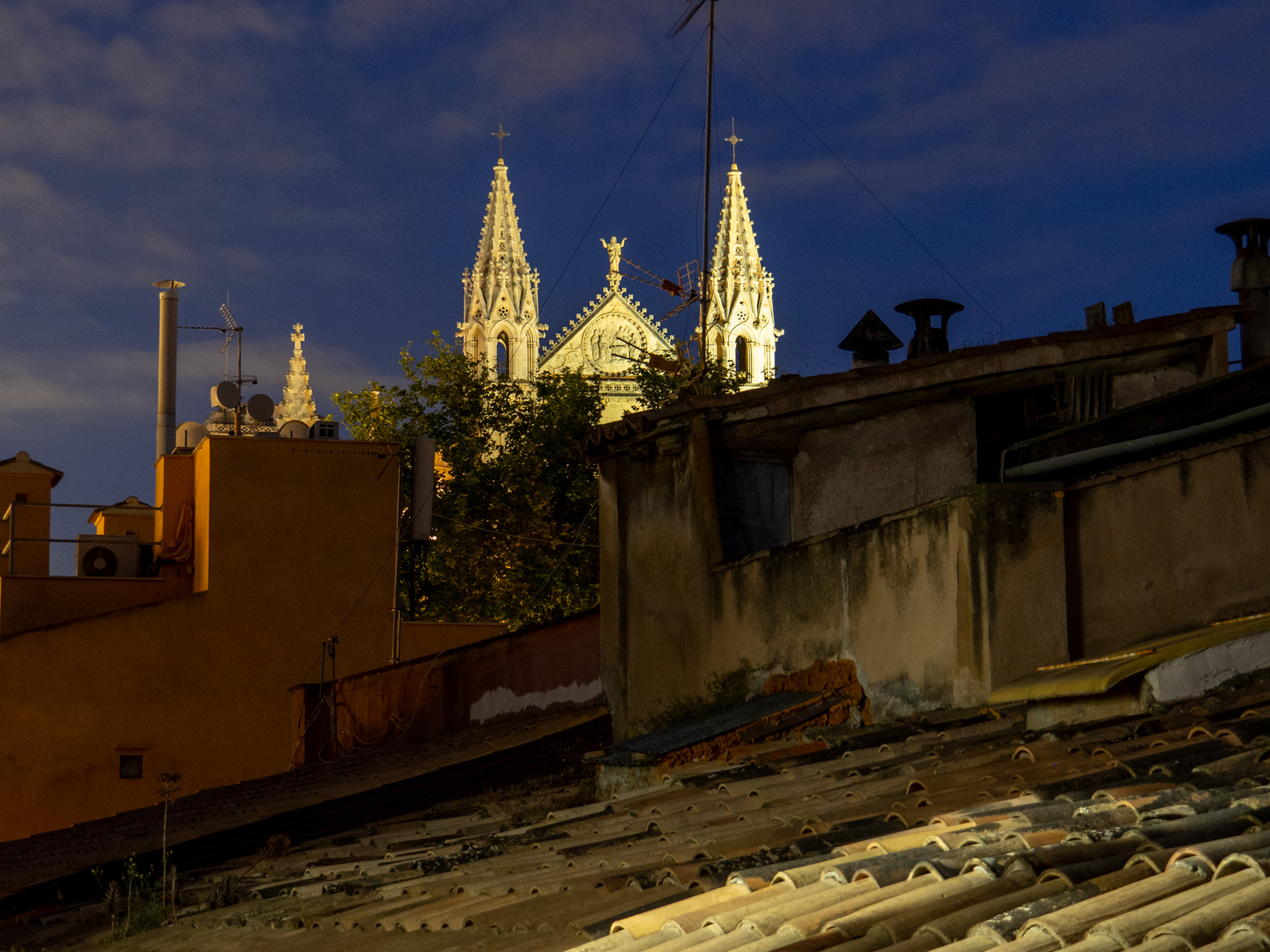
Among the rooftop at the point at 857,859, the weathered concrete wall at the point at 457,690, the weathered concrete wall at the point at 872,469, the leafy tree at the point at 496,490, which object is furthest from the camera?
the leafy tree at the point at 496,490

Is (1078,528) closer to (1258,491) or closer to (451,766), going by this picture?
(1258,491)

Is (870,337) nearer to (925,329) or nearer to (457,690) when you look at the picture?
(925,329)

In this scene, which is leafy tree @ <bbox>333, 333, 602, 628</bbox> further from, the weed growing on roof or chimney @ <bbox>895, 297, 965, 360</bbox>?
the weed growing on roof

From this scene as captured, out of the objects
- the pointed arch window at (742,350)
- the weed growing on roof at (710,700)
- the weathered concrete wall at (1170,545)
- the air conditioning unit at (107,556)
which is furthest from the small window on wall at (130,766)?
the pointed arch window at (742,350)

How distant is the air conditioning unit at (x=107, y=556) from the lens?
74.8 feet

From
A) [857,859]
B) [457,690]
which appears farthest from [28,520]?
[857,859]

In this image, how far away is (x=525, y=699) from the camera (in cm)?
1650

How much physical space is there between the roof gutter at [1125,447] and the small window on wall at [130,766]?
42.3 ft

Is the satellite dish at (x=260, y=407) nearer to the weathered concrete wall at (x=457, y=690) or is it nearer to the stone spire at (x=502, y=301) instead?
the weathered concrete wall at (x=457, y=690)

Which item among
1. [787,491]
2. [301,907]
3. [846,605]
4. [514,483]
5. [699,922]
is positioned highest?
[514,483]

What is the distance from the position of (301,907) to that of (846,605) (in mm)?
4193

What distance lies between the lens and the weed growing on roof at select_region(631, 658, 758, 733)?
1127 cm

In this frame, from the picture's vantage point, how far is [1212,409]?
1138 centimetres

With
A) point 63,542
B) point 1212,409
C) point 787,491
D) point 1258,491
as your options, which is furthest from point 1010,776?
point 63,542
